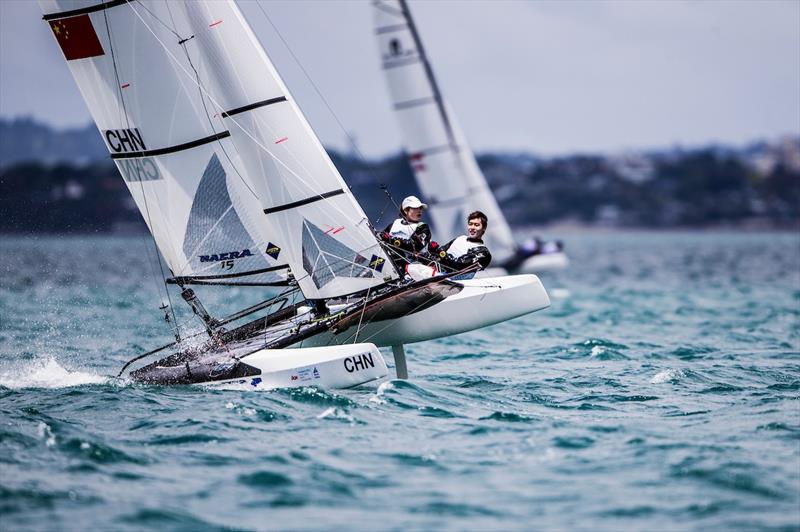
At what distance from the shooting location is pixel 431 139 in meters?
26.2

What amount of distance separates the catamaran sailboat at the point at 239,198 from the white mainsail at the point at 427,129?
15.3 meters

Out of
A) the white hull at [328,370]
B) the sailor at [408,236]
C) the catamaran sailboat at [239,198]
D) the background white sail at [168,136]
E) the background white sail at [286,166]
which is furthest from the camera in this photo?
the sailor at [408,236]

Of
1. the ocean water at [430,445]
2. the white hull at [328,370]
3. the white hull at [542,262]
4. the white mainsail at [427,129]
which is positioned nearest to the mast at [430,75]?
the white mainsail at [427,129]

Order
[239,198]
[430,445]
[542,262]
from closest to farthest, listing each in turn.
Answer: [430,445] < [239,198] < [542,262]

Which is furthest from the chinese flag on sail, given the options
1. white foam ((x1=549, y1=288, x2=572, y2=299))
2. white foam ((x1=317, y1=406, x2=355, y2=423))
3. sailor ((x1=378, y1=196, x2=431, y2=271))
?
white foam ((x1=549, y1=288, x2=572, y2=299))

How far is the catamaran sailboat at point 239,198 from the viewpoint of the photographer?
9969mm

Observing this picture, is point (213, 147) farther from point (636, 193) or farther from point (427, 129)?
point (636, 193)

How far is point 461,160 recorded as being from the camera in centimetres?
2709

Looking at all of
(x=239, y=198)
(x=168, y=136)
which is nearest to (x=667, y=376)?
(x=239, y=198)

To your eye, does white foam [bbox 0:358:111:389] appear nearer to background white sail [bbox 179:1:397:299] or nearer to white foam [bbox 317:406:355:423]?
background white sail [bbox 179:1:397:299]

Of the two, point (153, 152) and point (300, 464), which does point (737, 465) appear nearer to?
point (300, 464)

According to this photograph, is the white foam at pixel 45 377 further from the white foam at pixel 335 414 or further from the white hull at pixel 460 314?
the white foam at pixel 335 414

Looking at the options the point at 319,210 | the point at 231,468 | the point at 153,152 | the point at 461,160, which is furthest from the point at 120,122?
the point at 461,160

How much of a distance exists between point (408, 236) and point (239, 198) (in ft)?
5.71
